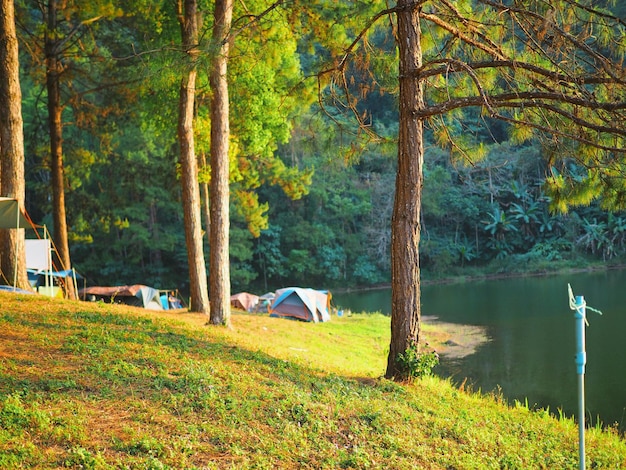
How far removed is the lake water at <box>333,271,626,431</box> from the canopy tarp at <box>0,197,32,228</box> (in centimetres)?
810

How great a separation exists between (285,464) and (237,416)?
2.46 feet

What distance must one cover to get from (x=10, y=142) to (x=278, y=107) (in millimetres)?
4444

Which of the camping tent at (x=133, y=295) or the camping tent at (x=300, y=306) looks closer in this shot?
the camping tent at (x=300, y=306)

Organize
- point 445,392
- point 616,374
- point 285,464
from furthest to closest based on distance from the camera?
1. point 616,374
2. point 445,392
3. point 285,464

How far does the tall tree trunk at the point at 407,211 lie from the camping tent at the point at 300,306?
470 inches

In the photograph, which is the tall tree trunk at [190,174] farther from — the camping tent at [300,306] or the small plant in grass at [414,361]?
the camping tent at [300,306]

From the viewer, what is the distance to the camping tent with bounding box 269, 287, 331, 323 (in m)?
19.7

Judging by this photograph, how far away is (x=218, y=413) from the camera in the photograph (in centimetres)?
549

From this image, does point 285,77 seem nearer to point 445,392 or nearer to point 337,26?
point 337,26

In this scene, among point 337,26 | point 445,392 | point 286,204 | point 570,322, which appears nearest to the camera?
point 445,392

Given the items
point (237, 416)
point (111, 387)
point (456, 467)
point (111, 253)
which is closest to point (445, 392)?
point (456, 467)

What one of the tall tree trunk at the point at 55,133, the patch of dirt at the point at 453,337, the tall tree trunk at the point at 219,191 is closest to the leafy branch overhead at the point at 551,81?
the tall tree trunk at the point at 219,191

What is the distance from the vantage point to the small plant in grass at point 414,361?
757cm

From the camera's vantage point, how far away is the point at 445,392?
7707 millimetres
